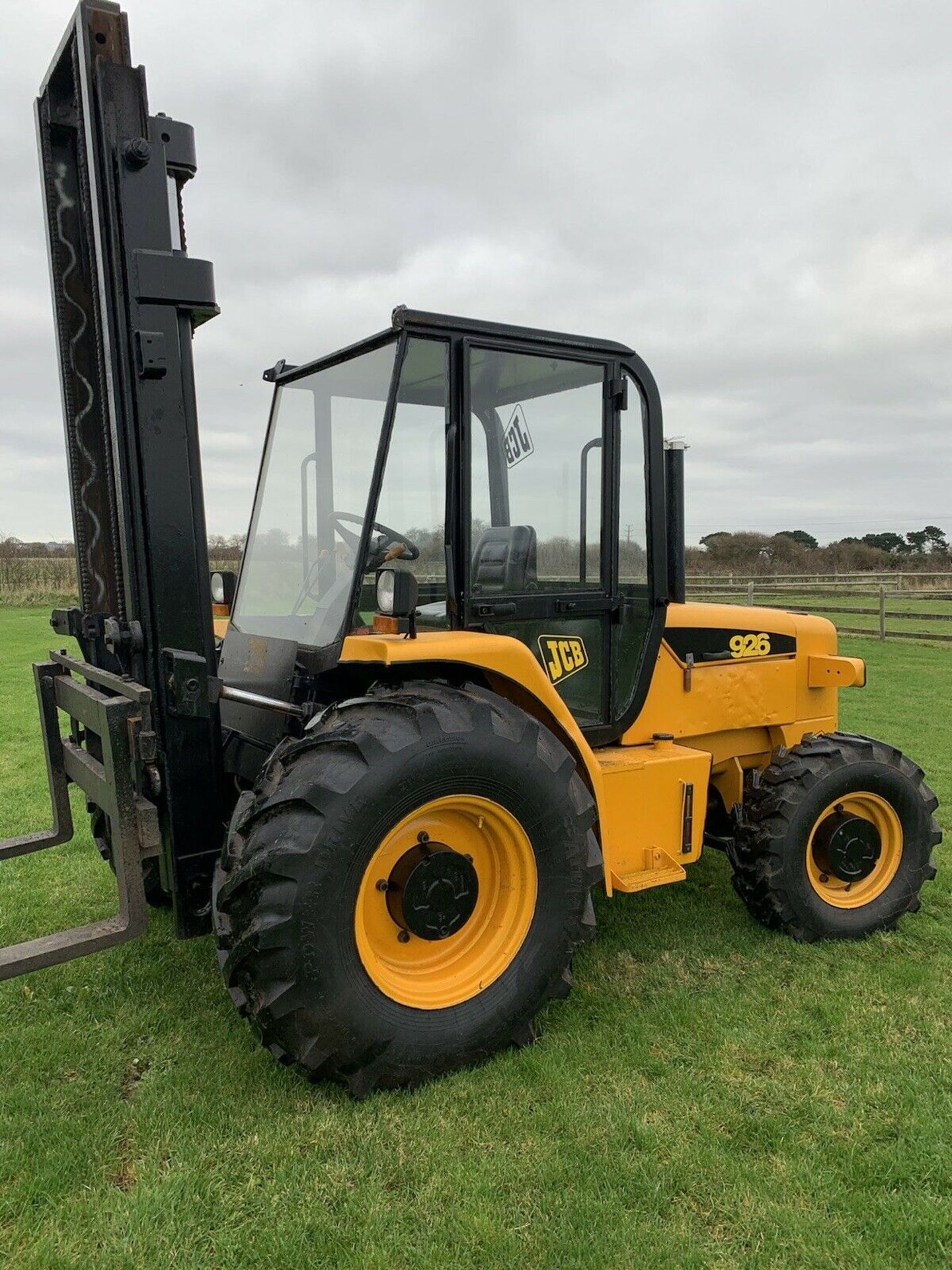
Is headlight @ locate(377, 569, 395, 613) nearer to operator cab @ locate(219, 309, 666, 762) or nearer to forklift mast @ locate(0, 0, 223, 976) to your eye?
operator cab @ locate(219, 309, 666, 762)

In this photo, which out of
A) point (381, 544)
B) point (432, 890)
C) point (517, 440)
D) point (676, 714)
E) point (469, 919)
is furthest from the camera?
point (676, 714)

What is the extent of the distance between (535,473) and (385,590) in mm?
1014

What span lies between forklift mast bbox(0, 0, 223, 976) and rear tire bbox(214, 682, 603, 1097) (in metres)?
0.40

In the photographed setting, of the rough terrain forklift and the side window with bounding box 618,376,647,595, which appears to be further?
the side window with bounding box 618,376,647,595

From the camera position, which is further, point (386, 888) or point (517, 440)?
point (517, 440)

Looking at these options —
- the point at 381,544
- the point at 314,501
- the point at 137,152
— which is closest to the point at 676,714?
the point at 381,544

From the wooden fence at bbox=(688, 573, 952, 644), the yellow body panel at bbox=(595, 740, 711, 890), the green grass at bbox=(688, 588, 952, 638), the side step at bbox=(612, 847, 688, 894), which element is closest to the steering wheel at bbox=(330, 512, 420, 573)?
the yellow body panel at bbox=(595, 740, 711, 890)

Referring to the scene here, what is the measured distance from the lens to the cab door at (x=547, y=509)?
3.65m

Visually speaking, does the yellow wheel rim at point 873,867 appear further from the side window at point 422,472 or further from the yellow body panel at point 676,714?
the side window at point 422,472

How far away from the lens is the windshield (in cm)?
349

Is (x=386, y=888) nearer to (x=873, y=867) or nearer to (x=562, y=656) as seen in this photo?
(x=562, y=656)

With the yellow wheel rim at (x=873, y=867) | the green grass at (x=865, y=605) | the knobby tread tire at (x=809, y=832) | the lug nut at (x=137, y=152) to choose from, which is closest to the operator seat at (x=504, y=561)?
the knobby tread tire at (x=809, y=832)

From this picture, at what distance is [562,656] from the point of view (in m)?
3.90

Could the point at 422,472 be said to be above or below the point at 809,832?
above
